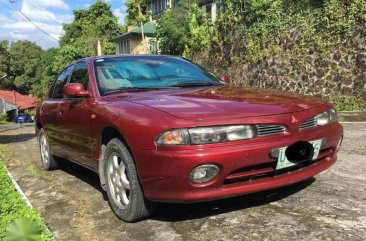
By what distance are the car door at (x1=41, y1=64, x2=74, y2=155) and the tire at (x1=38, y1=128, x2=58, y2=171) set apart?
0.27 m

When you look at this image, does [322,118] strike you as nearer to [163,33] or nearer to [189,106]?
[189,106]

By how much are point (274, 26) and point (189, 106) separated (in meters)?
12.5

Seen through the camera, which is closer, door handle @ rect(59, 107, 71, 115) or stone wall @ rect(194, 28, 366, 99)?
door handle @ rect(59, 107, 71, 115)

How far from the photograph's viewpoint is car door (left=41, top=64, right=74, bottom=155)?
5622mm

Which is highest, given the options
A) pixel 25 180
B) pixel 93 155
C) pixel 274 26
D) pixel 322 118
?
pixel 274 26

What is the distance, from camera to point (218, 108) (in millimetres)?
3361

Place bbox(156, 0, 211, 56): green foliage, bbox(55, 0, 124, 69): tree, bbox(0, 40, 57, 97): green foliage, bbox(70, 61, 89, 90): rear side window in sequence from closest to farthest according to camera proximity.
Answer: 1. bbox(70, 61, 89, 90): rear side window
2. bbox(156, 0, 211, 56): green foliage
3. bbox(55, 0, 124, 69): tree
4. bbox(0, 40, 57, 97): green foliage

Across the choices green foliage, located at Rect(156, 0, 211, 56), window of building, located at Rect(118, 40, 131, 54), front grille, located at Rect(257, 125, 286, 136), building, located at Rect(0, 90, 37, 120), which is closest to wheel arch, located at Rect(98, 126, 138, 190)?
front grille, located at Rect(257, 125, 286, 136)

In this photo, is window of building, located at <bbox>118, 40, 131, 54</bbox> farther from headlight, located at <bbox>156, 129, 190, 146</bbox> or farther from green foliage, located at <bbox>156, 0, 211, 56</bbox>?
headlight, located at <bbox>156, 129, 190, 146</bbox>

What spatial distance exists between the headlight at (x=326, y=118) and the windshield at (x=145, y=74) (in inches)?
53.7

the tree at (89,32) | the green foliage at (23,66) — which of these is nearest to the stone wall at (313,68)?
the tree at (89,32)

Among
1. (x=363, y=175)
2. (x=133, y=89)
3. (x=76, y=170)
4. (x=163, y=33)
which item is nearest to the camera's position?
(x=133, y=89)

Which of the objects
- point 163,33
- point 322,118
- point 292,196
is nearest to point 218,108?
point 322,118

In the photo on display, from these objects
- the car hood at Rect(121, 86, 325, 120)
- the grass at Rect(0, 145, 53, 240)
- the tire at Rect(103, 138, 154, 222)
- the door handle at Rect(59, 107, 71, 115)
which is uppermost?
the car hood at Rect(121, 86, 325, 120)
